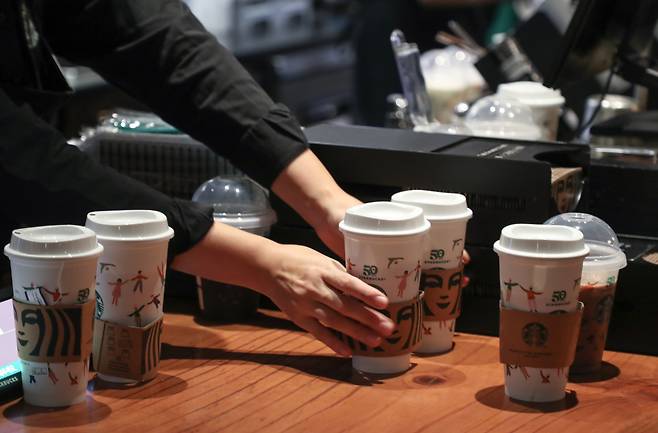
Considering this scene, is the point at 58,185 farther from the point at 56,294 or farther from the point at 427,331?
the point at 427,331

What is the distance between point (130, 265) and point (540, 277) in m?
0.52

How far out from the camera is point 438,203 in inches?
64.0

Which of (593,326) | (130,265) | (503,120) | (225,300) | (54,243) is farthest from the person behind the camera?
(503,120)

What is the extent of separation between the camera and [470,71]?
2.96 meters

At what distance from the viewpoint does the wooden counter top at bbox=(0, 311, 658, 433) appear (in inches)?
54.9

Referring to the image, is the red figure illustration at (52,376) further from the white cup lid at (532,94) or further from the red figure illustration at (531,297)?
the white cup lid at (532,94)

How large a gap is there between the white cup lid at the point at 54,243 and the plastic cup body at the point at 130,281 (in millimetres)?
54

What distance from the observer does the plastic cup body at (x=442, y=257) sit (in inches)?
64.0

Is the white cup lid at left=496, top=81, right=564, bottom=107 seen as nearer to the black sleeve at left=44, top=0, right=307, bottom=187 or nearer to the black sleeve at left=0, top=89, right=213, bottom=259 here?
the black sleeve at left=44, top=0, right=307, bottom=187

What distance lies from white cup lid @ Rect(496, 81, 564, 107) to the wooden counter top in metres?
0.76

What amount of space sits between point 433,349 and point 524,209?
264 mm

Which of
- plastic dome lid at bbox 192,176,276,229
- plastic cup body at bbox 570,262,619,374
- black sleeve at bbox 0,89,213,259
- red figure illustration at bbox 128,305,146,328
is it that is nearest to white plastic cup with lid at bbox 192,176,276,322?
plastic dome lid at bbox 192,176,276,229

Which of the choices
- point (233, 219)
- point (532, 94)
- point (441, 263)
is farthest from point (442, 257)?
point (532, 94)

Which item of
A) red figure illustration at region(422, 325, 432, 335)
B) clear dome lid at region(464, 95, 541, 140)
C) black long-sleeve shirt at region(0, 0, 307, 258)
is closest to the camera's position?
red figure illustration at region(422, 325, 432, 335)
